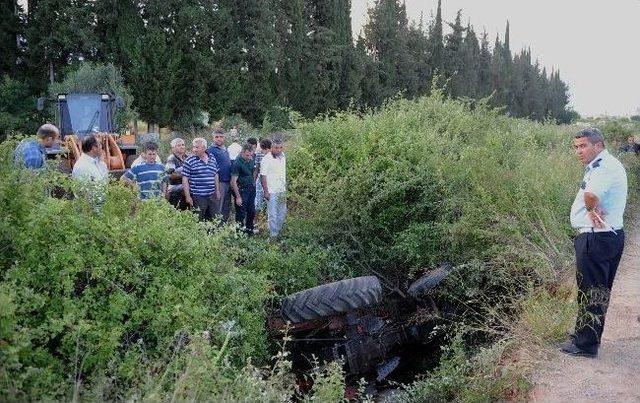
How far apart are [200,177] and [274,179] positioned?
1295mm

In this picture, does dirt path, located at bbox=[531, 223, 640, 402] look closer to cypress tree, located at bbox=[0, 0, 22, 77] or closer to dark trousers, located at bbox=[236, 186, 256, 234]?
dark trousers, located at bbox=[236, 186, 256, 234]

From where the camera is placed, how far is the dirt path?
407cm

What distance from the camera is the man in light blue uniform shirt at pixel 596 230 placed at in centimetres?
448

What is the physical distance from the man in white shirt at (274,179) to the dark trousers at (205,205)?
91cm

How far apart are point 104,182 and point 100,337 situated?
1713 mm

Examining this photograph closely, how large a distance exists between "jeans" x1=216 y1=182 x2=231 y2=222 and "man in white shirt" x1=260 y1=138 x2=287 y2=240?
0.59 m

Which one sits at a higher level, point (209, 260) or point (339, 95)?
point (339, 95)

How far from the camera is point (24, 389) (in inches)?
122

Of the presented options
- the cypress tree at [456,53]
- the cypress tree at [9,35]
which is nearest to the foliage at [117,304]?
the cypress tree at [9,35]

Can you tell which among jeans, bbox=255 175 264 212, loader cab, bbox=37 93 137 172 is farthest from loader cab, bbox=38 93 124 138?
jeans, bbox=255 175 264 212

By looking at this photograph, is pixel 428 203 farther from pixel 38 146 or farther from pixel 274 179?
pixel 38 146

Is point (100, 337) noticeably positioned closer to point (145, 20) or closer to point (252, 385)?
point (252, 385)

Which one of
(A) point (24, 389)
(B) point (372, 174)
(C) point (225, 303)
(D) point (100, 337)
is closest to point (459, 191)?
(B) point (372, 174)

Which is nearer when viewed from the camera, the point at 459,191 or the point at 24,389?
the point at 24,389
